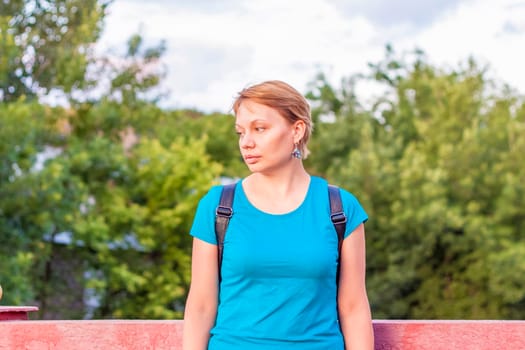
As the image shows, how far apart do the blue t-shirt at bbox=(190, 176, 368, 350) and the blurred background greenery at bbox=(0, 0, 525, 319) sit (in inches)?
665

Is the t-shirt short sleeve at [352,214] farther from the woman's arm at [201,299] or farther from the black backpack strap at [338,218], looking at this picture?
the woman's arm at [201,299]

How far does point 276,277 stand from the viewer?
2.16m

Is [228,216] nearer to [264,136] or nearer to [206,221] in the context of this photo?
[206,221]

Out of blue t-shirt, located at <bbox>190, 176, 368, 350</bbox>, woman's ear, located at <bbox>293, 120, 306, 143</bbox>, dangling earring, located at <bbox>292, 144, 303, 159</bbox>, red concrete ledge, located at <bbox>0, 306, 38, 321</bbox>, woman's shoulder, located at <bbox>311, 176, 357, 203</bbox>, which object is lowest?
red concrete ledge, located at <bbox>0, 306, 38, 321</bbox>

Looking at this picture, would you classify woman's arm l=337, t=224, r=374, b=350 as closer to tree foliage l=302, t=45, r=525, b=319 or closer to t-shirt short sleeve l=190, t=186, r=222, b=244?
t-shirt short sleeve l=190, t=186, r=222, b=244

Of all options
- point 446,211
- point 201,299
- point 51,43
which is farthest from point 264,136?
point 446,211

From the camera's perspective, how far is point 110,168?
76.4 ft

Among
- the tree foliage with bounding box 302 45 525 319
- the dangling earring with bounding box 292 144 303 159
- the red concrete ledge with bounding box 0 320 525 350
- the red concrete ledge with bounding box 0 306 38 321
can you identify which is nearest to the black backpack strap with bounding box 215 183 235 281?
the dangling earring with bounding box 292 144 303 159

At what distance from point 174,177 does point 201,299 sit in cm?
2224

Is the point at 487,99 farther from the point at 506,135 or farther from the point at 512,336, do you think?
the point at 512,336

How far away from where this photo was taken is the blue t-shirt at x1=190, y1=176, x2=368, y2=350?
7.06 ft

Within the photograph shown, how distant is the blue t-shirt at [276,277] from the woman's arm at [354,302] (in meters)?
0.06

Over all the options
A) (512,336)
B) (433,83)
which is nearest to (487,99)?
(433,83)

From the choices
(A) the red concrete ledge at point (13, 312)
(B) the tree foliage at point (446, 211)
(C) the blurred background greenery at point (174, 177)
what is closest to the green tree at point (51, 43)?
(C) the blurred background greenery at point (174, 177)
